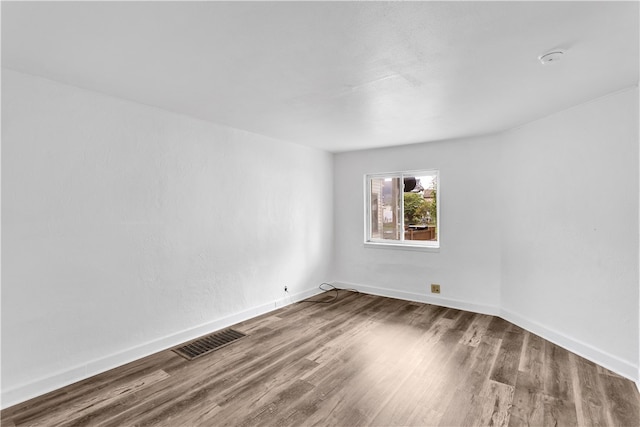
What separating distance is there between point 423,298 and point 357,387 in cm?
246

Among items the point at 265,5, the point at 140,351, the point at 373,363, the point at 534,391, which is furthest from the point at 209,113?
the point at 534,391

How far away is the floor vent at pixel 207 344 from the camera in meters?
2.94

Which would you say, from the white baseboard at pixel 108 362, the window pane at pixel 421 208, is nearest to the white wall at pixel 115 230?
the white baseboard at pixel 108 362

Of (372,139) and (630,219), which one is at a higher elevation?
(372,139)

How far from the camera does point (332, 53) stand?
1904mm

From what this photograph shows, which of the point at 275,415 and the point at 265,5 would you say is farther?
the point at 275,415

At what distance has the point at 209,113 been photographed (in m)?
3.12

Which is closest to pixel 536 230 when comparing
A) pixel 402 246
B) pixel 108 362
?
pixel 402 246

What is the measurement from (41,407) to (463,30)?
352cm

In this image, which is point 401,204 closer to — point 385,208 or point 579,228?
point 385,208

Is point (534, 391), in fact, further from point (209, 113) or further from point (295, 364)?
point (209, 113)

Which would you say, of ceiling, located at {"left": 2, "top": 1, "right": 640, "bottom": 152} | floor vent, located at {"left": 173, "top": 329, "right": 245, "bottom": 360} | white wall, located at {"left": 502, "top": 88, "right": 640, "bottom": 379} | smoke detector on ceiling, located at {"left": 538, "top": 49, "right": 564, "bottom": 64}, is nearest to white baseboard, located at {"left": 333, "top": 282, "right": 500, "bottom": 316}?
white wall, located at {"left": 502, "top": 88, "right": 640, "bottom": 379}

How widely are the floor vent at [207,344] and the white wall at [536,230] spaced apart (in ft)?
7.66

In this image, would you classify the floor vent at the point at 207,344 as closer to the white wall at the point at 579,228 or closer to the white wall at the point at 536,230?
the white wall at the point at 536,230
